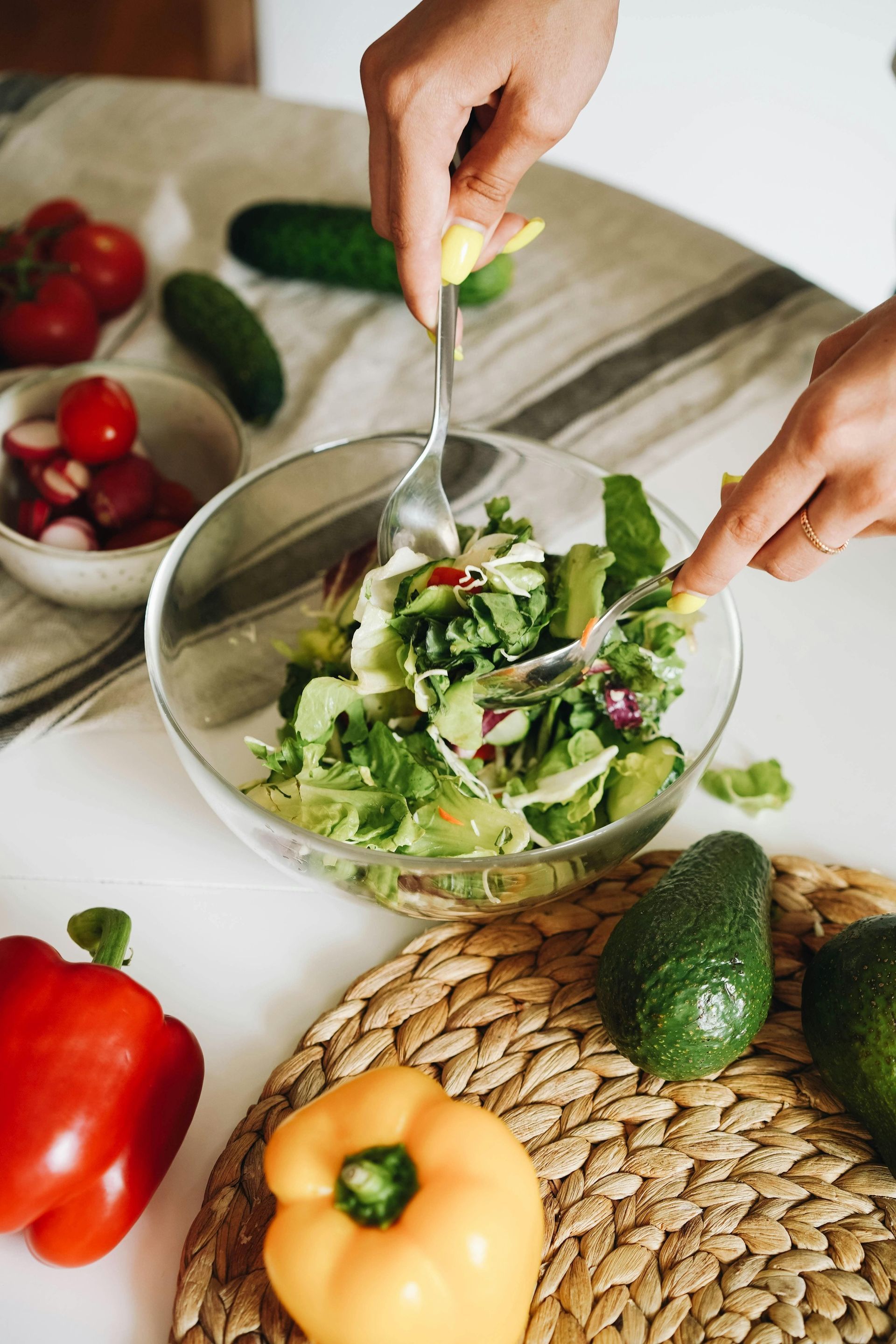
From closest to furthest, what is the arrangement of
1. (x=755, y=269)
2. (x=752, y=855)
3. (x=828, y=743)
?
(x=752, y=855) → (x=828, y=743) → (x=755, y=269)

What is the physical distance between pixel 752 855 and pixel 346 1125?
47cm

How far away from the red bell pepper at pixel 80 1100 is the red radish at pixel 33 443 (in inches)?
26.7

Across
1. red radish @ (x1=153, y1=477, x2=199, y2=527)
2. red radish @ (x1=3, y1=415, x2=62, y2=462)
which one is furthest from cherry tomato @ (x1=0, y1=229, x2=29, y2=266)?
red radish @ (x1=153, y1=477, x2=199, y2=527)

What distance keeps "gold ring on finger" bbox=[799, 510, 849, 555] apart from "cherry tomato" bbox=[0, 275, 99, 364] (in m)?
1.21

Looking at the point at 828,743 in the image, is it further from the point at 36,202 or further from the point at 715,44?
the point at 715,44

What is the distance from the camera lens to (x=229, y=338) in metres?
1.58

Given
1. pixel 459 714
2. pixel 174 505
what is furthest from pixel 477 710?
pixel 174 505

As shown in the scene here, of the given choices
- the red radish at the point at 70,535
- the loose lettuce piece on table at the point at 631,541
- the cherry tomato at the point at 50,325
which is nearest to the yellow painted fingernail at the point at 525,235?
the loose lettuce piece on table at the point at 631,541

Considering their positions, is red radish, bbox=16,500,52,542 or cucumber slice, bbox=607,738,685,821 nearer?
cucumber slice, bbox=607,738,685,821

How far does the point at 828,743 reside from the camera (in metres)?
1.22

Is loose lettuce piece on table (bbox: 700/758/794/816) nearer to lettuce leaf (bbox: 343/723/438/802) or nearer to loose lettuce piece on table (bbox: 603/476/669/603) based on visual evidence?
loose lettuce piece on table (bbox: 603/476/669/603)

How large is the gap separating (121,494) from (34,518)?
0.11 m

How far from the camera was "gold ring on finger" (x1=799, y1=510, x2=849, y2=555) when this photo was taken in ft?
2.79

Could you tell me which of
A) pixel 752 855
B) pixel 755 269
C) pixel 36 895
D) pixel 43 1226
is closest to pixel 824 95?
pixel 755 269
